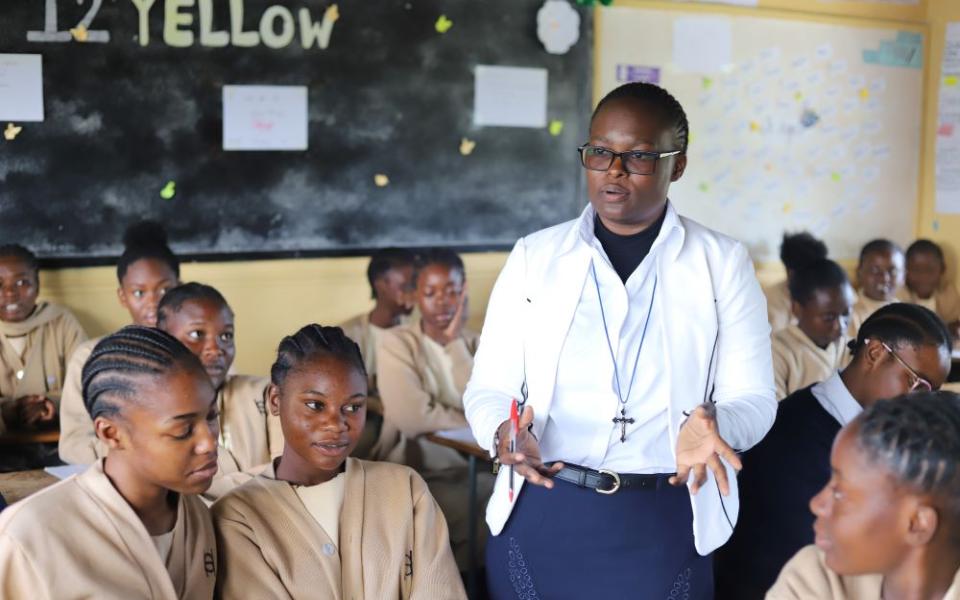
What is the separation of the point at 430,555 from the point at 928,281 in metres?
5.22

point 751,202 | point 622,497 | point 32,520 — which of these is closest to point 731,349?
point 622,497

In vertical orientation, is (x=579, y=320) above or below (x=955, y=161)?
below

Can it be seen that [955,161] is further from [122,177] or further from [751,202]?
[122,177]

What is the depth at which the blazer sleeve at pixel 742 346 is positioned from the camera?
6.62 ft

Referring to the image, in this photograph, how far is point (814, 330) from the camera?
4203 millimetres

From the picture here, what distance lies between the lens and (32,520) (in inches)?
72.4

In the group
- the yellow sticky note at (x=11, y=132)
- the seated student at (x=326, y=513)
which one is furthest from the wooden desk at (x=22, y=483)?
the yellow sticky note at (x=11, y=132)

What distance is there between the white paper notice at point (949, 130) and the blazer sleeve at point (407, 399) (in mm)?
4323

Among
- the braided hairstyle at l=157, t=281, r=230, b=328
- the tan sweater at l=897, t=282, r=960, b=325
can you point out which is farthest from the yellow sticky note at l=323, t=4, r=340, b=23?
the tan sweater at l=897, t=282, r=960, b=325

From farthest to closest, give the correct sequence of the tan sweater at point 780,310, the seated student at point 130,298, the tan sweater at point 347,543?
the tan sweater at point 780,310 < the seated student at point 130,298 < the tan sweater at point 347,543

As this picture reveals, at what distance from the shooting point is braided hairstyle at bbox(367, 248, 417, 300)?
5.18 meters

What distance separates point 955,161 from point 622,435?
5.87 meters

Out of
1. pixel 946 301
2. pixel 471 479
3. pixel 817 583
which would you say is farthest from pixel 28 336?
pixel 946 301

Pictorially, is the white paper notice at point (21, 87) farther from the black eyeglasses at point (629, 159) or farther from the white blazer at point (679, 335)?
the black eyeglasses at point (629, 159)
